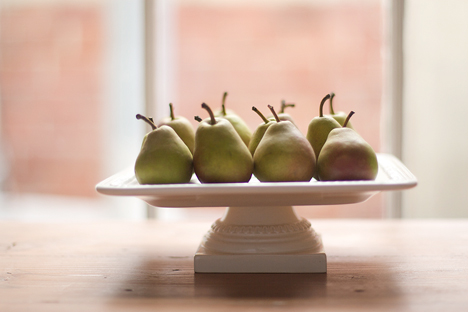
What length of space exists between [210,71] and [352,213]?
824mm

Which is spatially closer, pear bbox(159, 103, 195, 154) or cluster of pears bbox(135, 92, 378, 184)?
cluster of pears bbox(135, 92, 378, 184)

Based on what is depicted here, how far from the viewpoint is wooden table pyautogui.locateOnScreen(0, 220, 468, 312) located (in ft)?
1.94

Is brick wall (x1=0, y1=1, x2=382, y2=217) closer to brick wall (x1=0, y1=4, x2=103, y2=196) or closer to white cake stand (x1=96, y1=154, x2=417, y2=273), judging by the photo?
brick wall (x1=0, y1=4, x2=103, y2=196)

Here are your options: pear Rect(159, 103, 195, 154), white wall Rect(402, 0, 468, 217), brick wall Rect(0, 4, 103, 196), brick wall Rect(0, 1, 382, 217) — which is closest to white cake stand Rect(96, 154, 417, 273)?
pear Rect(159, 103, 195, 154)

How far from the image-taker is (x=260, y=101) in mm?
1943

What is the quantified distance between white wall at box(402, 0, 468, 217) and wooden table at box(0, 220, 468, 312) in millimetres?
510

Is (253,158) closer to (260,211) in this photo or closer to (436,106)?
(260,211)

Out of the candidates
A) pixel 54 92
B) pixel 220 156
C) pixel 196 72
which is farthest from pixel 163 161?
pixel 54 92

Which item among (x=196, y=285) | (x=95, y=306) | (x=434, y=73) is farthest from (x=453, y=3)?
(x=95, y=306)

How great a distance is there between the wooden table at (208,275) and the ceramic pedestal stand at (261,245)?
18mm

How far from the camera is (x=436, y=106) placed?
5.27 ft

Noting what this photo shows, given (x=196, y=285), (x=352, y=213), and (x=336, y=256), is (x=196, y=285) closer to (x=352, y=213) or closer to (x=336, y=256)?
(x=336, y=256)

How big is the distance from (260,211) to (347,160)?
0.15 metres

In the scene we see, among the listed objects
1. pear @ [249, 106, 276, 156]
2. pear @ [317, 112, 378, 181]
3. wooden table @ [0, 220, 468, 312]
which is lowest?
wooden table @ [0, 220, 468, 312]
